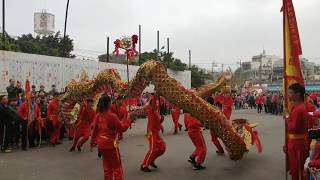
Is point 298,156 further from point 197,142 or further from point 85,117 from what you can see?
point 85,117

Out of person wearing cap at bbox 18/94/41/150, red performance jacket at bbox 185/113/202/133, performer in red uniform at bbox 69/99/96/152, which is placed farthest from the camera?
person wearing cap at bbox 18/94/41/150

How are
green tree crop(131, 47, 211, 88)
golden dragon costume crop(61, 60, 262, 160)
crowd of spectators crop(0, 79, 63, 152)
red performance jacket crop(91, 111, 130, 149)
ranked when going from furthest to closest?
green tree crop(131, 47, 211, 88), crowd of spectators crop(0, 79, 63, 152), golden dragon costume crop(61, 60, 262, 160), red performance jacket crop(91, 111, 130, 149)

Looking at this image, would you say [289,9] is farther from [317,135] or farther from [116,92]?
[116,92]

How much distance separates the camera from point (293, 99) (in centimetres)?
612

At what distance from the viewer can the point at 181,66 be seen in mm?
32844

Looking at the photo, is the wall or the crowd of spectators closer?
the crowd of spectators

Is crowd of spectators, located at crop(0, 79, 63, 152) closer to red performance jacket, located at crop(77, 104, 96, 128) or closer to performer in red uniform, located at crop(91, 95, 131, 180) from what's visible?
red performance jacket, located at crop(77, 104, 96, 128)

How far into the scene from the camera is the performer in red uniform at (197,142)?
8477 mm

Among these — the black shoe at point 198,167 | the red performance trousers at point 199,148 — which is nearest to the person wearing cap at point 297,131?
the red performance trousers at point 199,148

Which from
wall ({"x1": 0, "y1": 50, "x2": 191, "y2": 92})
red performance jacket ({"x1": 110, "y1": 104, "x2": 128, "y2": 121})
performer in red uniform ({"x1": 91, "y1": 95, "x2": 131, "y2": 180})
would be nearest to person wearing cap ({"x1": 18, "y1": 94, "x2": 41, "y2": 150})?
red performance jacket ({"x1": 110, "y1": 104, "x2": 128, "y2": 121})

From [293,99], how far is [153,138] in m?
3.21

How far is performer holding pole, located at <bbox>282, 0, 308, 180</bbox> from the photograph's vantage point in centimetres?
605

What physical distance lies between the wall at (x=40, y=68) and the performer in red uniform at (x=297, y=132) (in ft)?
39.6

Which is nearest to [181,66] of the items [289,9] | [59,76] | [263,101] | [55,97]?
[263,101]
